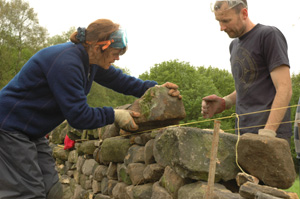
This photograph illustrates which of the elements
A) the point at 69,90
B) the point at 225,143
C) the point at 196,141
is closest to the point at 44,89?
the point at 69,90

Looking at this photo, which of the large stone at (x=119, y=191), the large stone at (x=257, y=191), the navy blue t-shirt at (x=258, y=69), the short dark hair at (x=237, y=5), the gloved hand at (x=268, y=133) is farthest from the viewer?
the large stone at (x=119, y=191)

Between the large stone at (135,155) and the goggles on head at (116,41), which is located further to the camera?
the large stone at (135,155)

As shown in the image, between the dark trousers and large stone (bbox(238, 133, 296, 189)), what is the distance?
1.57m

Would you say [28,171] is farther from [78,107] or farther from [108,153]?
[108,153]

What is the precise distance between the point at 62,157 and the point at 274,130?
517cm

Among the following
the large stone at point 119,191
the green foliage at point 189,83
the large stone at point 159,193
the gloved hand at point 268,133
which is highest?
the green foliage at point 189,83

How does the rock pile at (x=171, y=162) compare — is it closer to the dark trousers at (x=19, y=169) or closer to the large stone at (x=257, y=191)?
the large stone at (x=257, y=191)

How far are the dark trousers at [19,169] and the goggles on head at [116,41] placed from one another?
968mm

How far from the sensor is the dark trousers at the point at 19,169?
209 centimetres

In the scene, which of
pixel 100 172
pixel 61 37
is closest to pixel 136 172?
pixel 100 172

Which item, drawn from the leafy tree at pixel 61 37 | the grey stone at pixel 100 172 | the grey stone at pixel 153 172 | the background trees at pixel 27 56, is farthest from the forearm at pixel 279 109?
the leafy tree at pixel 61 37

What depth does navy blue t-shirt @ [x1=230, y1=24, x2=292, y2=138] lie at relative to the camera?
218 centimetres

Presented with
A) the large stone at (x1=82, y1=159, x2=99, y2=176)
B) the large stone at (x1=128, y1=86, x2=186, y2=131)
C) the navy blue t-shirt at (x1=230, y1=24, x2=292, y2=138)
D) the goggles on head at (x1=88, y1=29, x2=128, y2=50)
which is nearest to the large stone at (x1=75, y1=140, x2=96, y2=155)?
the large stone at (x1=82, y1=159, x2=99, y2=176)

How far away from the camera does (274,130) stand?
210cm
